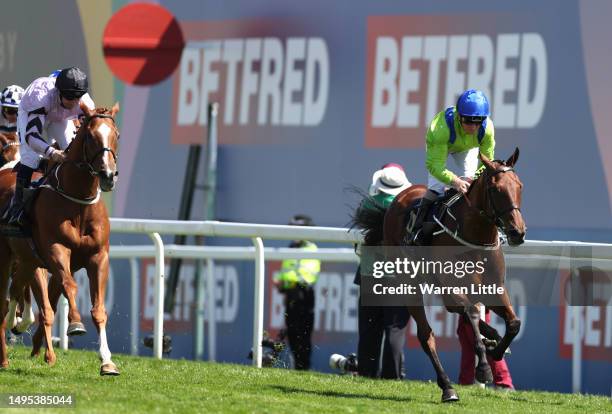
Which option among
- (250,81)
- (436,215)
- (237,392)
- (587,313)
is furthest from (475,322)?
(250,81)

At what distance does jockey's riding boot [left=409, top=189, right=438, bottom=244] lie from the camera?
10.1 m

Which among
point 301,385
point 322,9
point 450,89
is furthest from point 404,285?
point 322,9

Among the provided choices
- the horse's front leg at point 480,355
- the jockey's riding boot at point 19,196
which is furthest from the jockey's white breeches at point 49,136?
the horse's front leg at point 480,355

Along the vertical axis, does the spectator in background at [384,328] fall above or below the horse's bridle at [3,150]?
below

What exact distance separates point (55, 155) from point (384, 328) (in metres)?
3.19

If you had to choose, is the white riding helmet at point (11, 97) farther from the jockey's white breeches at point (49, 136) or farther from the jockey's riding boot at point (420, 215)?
the jockey's riding boot at point (420, 215)

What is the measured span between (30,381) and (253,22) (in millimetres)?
6565

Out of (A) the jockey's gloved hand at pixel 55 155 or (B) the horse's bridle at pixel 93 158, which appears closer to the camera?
(B) the horse's bridle at pixel 93 158

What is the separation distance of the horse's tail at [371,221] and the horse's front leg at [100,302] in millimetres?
2247

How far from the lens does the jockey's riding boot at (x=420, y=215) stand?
10148 millimetres

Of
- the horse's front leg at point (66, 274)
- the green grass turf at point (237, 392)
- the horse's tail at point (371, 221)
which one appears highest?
the horse's tail at point (371, 221)

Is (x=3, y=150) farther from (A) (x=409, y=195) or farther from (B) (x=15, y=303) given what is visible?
(A) (x=409, y=195)

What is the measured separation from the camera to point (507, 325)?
9367 mm

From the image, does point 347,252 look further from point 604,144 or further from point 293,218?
point 604,144
